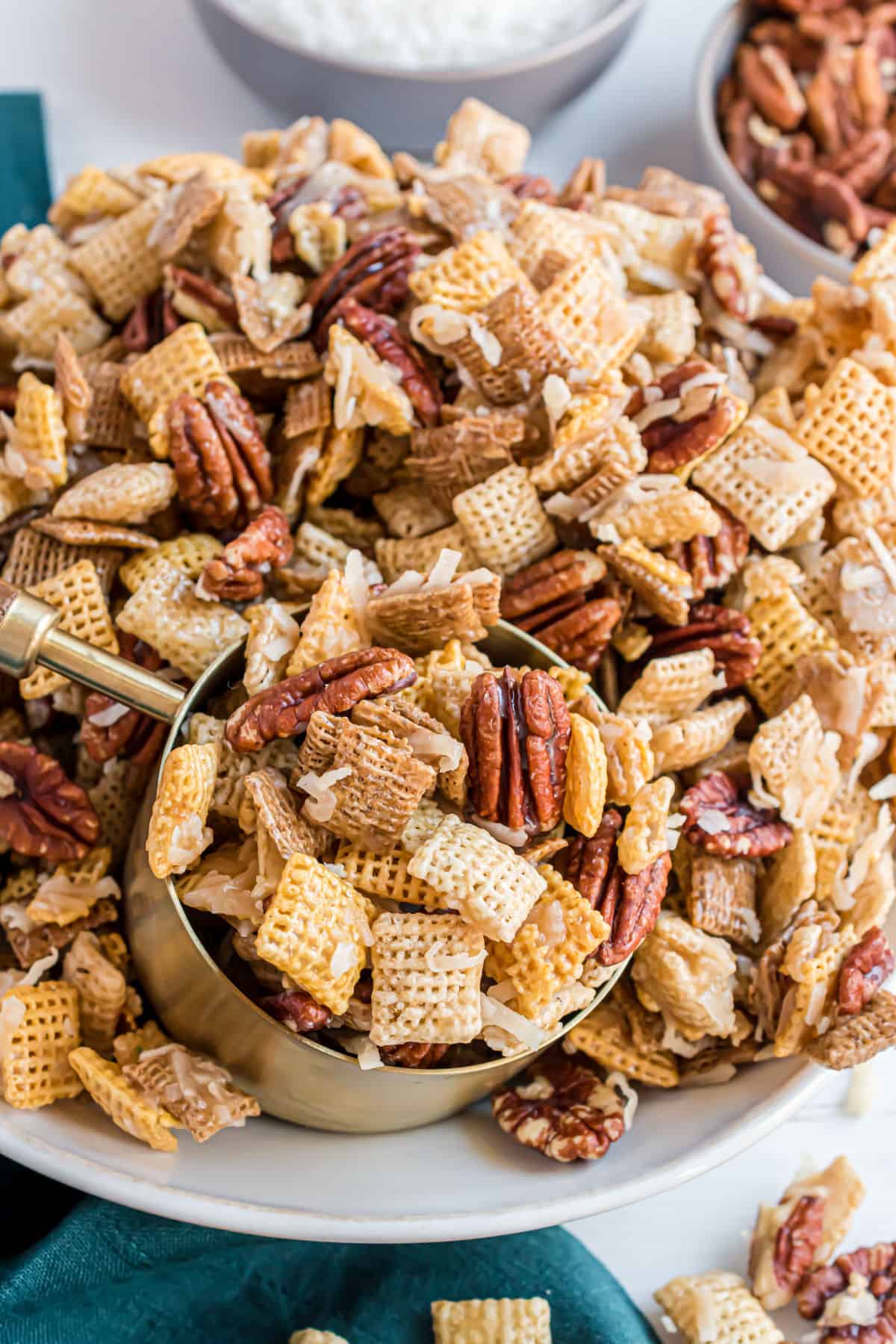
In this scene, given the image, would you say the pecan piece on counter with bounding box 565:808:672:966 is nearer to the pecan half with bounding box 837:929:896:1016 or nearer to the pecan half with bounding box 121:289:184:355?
the pecan half with bounding box 837:929:896:1016

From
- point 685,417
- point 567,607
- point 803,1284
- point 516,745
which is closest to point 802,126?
point 685,417

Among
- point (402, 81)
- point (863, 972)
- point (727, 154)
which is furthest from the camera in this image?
point (727, 154)

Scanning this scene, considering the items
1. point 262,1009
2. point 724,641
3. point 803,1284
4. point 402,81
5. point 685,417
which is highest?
point 402,81

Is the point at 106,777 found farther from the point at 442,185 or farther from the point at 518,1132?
the point at 442,185

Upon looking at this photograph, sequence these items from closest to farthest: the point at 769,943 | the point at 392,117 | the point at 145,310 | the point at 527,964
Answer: the point at 527,964 → the point at 769,943 → the point at 145,310 → the point at 392,117

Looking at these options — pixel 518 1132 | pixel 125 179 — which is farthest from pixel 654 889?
pixel 125 179

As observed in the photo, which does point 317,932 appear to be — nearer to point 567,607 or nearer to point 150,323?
point 567,607

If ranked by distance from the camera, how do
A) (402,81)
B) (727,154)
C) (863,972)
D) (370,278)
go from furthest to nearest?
(727,154) < (402,81) < (370,278) < (863,972)
